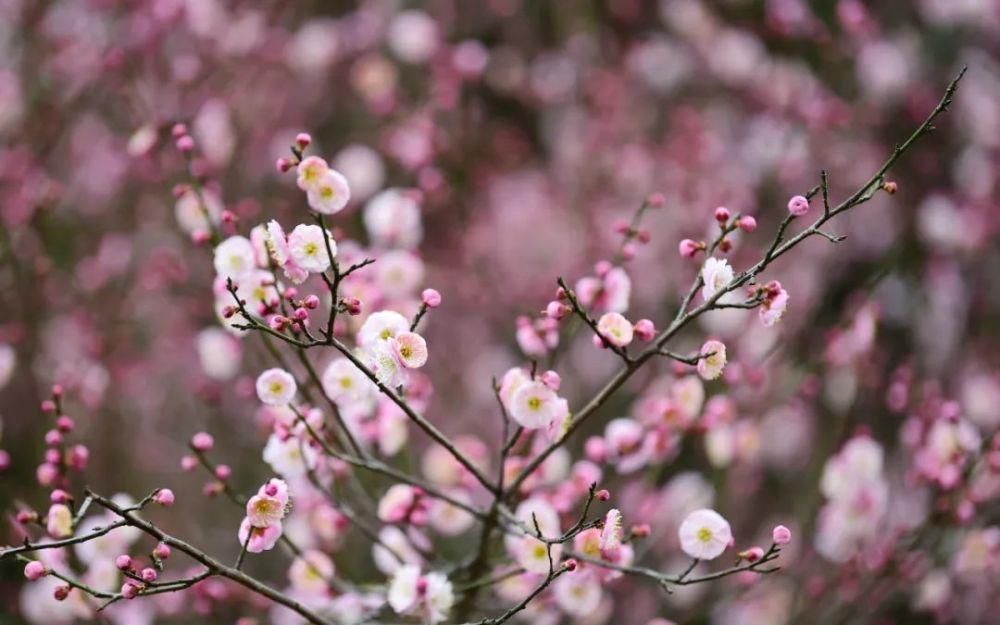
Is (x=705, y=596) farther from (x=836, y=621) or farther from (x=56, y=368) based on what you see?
(x=56, y=368)

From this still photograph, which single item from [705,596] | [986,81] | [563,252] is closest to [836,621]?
[705,596]

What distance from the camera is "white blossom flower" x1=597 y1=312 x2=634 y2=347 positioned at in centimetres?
172

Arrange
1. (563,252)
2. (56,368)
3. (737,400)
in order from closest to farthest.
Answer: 1. (737,400)
2. (56,368)
3. (563,252)

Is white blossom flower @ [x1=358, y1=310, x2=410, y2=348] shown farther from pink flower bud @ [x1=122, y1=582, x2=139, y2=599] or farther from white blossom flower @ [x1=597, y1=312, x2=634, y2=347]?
pink flower bud @ [x1=122, y1=582, x2=139, y2=599]

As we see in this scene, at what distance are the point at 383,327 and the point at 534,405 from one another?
0.31 metres

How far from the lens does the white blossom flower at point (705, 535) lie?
1.83 meters

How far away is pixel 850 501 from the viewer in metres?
2.63

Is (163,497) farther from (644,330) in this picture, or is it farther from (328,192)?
(644,330)

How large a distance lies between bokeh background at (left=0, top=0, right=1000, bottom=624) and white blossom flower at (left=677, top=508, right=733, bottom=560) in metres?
1.51

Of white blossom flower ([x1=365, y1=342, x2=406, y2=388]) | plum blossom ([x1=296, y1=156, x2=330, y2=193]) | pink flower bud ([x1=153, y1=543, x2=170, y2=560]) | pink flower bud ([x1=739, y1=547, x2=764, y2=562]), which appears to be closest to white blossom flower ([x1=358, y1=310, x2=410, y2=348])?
white blossom flower ([x1=365, y1=342, x2=406, y2=388])

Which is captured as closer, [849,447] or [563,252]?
[849,447]

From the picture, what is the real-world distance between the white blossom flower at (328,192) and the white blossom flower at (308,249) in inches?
2.2

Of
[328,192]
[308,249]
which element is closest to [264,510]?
[308,249]

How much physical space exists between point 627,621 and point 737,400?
101 cm
